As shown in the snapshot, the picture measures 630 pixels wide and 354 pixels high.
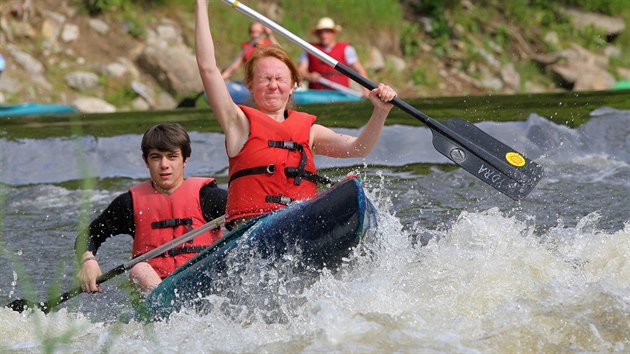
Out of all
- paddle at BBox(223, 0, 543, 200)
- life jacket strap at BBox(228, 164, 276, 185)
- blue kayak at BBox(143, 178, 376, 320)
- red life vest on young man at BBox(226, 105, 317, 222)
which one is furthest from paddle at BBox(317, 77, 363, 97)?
blue kayak at BBox(143, 178, 376, 320)

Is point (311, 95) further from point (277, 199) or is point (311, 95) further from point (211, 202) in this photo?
point (277, 199)

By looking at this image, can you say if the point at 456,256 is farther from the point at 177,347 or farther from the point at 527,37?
the point at 527,37

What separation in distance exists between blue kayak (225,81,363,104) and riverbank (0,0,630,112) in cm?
226

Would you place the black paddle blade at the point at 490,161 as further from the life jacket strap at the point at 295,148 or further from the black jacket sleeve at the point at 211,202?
the black jacket sleeve at the point at 211,202

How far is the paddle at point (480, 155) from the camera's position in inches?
168

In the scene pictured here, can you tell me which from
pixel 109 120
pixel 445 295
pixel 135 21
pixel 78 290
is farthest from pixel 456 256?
pixel 135 21

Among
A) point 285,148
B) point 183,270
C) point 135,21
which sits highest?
point 135,21

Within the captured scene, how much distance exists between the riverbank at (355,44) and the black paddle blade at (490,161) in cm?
833

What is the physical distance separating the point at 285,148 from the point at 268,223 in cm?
49

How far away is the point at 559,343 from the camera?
127 inches

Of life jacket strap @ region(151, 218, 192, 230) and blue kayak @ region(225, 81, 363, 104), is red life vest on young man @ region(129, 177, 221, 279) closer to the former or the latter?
life jacket strap @ region(151, 218, 192, 230)

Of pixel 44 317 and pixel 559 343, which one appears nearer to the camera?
pixel 559 343

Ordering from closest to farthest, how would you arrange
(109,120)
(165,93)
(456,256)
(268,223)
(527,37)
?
1. (268,223)
2. (456,256)
3. (109,120)
4. (165,93)
5. (527,37)

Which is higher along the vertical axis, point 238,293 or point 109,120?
point 109,120
